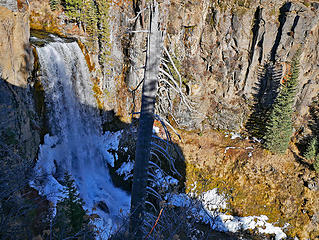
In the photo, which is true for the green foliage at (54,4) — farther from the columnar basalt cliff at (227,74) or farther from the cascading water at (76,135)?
the cascading water at (76,135)

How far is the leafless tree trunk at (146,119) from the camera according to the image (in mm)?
3285

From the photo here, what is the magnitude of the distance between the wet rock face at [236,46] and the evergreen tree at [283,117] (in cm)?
196

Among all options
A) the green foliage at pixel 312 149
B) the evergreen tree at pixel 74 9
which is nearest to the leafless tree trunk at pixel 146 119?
the evergreen tree at pixel 74 9

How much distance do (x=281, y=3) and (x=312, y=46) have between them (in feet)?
13.6

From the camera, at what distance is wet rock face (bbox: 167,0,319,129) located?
48.1ft

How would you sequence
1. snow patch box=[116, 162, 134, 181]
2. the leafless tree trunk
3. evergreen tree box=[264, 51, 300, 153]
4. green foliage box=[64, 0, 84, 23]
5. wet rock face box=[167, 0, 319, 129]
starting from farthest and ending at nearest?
green foliage box=[64, 0, 84, 23]
wet rock face box=[167, 0, 319, 129]
snow patch box=[116, 162, 134, 181]
evergreen tree box=[264, 51, 300, 153]
the leafless tree trunk

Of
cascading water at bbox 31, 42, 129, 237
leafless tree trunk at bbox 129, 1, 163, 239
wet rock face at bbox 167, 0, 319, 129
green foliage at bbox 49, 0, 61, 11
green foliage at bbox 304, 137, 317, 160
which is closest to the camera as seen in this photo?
leafless tree trunk at bbox 129, 1, 163, 239

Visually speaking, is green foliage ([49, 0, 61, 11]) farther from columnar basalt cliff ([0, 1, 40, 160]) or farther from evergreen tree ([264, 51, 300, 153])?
evergreen tree ([264, 51, 300, 153])

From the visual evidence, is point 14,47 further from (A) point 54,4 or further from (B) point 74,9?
(A) point 54,4

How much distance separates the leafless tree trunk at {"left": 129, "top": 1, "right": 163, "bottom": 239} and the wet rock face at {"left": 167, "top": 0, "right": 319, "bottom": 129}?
42.4ft

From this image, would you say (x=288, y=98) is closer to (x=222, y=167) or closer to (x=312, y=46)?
(x=312, y=46)

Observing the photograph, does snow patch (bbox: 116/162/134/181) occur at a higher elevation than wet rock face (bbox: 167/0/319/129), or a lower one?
lower

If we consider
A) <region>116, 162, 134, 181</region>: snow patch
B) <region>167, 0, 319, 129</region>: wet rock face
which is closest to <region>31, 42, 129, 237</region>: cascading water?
<region>116, 162, 134, 181</region>: snow patch

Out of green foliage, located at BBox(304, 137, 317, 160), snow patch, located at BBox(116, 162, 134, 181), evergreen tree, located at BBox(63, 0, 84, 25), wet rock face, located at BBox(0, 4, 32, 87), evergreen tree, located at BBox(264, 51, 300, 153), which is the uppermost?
evergreen tree, located at BBox(63, 0, 84, 25)
